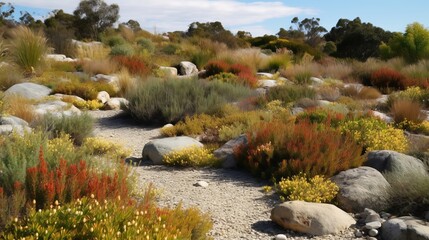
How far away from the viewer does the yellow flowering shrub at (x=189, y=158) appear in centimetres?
753

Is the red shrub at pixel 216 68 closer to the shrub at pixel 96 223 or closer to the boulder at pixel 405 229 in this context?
the boulder at pixel 405 229

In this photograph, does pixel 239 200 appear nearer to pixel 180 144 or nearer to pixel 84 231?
pixel 180 144

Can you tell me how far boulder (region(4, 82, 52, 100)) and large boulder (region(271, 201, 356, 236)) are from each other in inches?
346

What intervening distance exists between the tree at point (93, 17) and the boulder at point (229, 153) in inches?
1216

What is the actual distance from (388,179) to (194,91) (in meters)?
6.08

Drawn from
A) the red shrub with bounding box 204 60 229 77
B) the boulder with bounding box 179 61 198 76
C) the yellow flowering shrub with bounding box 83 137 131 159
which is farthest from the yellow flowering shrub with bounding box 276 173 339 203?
the boulder with bounding box 179 61 198 76

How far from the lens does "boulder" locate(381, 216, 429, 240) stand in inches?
190

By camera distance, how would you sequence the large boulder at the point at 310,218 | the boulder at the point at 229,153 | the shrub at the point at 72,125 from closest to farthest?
the large boulder at the point at 310,218 < the boulder at the point at 229,153 < the shrub at the point at 72,125

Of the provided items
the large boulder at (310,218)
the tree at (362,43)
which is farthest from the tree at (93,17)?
the large boulder at (310,218)

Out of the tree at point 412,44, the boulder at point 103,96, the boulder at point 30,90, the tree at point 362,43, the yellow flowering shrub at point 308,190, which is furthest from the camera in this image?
the tree at point 362,43

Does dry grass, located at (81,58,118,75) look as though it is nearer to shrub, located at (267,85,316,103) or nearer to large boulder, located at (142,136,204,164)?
shrub, located at (267,85,316,103)

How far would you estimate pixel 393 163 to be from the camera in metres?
6.74

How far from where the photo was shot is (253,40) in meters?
39.8

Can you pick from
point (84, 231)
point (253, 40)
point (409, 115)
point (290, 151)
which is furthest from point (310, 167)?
point (253, 40)
